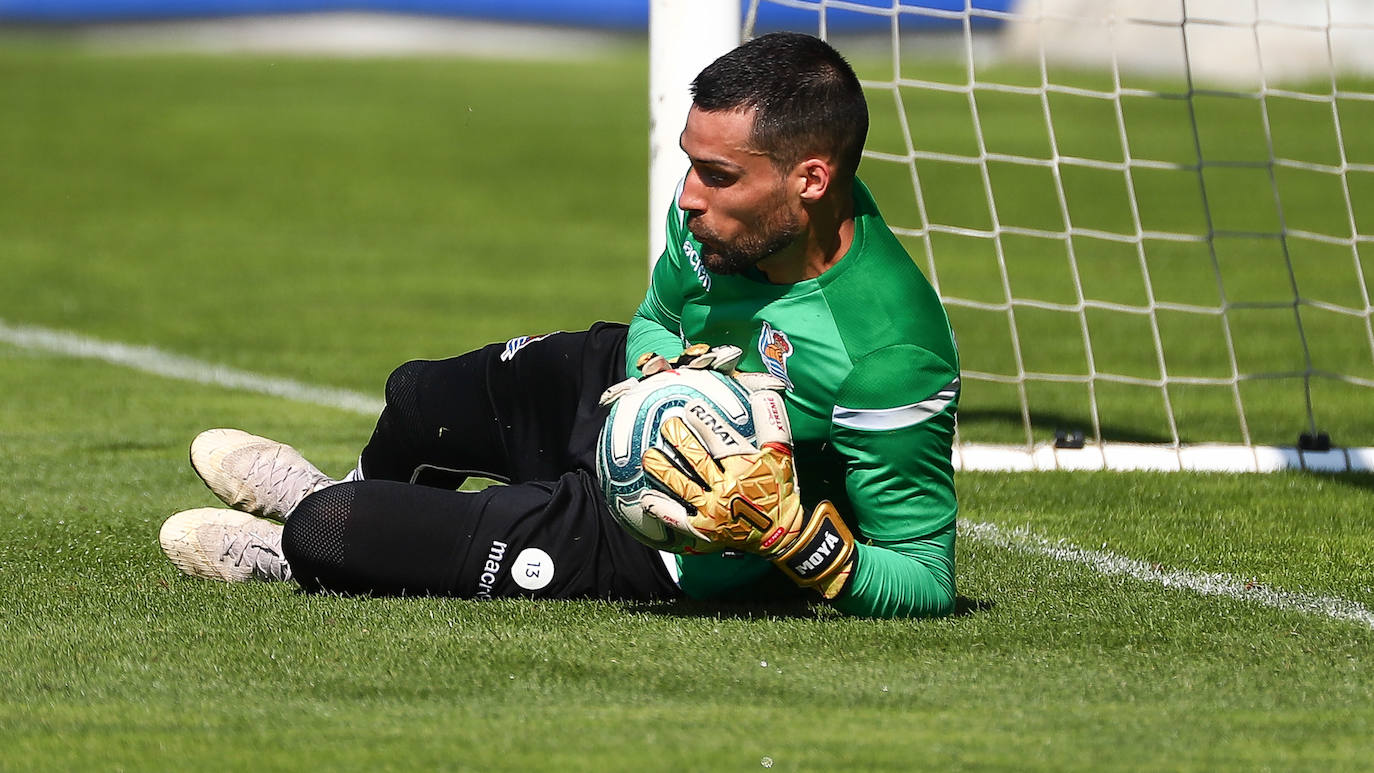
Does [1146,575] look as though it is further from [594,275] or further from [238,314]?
[594,275]

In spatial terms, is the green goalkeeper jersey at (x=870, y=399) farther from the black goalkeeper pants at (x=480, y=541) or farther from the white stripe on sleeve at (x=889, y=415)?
the black goalkeeper pants at (x=480, y=541)

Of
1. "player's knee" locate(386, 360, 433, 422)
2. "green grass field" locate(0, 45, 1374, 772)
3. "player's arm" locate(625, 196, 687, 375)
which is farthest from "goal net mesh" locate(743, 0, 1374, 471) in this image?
"player's knee" locate(386, 360, 433, 422)

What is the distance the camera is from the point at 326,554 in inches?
164

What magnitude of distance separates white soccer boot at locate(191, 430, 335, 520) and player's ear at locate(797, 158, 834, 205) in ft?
5.26

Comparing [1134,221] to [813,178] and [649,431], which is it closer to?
[813,178]

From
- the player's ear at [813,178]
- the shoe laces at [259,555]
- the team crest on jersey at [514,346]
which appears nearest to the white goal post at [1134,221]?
the team crest on jersey at [514,346]

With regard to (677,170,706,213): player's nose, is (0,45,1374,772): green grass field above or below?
below

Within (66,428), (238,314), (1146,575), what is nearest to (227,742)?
(1146,575)

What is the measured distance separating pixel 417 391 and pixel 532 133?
1929cm

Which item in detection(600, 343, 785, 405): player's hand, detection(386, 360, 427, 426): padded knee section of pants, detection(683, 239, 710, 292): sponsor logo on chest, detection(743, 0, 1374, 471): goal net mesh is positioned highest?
detection(683, 239, 710, 292): sponsor logo on chest

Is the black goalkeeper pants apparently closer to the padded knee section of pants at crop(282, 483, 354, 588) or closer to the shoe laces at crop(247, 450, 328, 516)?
the padded knee section of pants at crop(282, 483, 354, 588)

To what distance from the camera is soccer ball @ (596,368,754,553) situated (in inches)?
150

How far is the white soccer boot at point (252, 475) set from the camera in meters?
4.76

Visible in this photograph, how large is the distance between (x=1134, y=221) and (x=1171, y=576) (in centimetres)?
732
